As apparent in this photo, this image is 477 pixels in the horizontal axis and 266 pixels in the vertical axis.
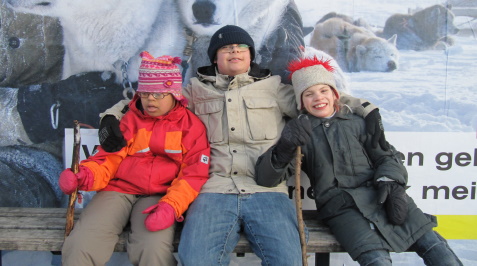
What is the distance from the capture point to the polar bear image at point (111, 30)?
3072 millimetres

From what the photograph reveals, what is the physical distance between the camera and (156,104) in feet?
8.32

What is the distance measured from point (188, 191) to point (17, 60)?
5.83ft

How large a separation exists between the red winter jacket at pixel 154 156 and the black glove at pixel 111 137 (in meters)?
0.05

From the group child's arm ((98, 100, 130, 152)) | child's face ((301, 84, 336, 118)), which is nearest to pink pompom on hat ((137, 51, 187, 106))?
child's arm ((98, 100, 130, 152))

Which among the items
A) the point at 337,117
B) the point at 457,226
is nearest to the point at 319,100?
the point at 337,117

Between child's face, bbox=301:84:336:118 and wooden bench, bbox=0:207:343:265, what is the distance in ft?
2.33

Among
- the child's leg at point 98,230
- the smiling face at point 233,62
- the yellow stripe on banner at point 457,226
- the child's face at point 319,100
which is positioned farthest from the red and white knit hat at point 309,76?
the yellow stripe on banner at point 457,226

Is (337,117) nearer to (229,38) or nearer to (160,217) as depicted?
(229,38)

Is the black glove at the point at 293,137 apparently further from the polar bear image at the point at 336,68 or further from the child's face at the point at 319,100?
the polar bear image at the point at 336,68

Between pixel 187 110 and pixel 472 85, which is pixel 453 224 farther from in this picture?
pixel 187 110

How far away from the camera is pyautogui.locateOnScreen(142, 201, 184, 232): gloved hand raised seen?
2.20 meters

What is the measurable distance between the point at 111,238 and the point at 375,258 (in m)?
1.40

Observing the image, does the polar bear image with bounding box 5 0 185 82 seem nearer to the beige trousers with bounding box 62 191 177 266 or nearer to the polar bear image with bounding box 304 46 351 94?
the polar bear image with bounding box 304 46 351 94

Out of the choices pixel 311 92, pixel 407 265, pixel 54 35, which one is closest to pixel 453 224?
pixel 407 265
